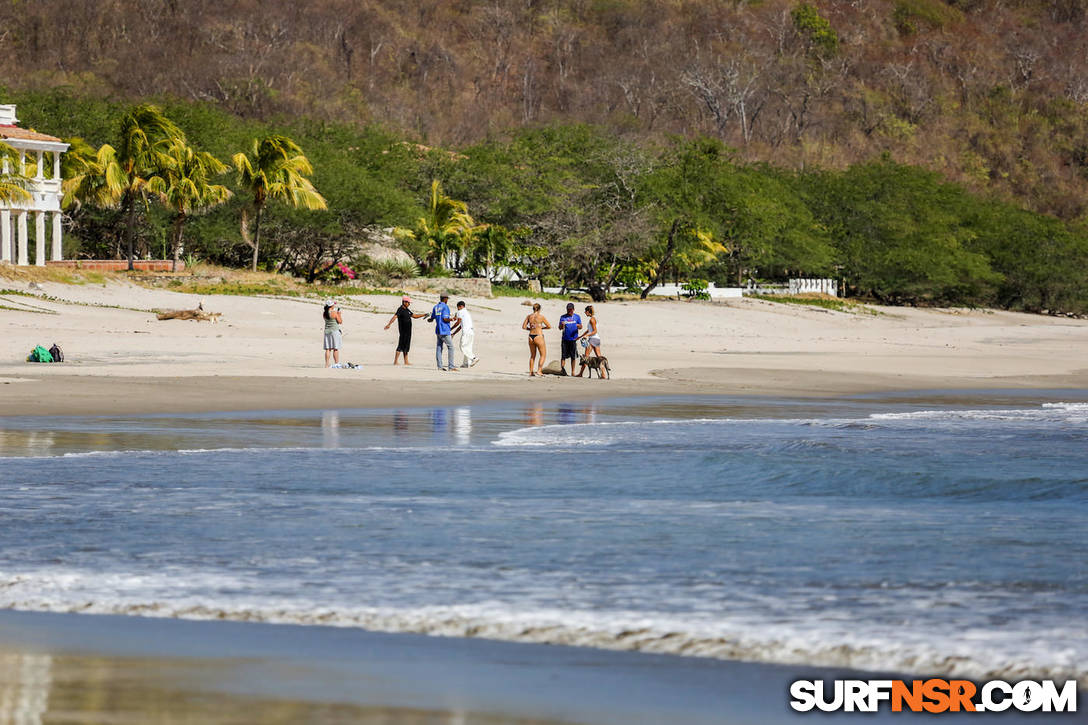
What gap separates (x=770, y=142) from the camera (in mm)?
→ 130250

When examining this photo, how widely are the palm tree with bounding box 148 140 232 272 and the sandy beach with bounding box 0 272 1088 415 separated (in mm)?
5706

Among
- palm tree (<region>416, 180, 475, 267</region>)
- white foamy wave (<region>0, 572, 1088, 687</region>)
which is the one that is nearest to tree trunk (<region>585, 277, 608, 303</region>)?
palm tree (<region>416, 180, 475, 267</region>)

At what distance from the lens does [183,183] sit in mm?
43219

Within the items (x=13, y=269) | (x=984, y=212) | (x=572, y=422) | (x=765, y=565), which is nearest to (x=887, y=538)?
(x=765, y=565)

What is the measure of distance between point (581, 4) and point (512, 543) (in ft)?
535

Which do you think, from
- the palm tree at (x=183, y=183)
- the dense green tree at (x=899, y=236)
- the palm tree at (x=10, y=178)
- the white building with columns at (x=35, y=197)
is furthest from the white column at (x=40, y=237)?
the dense green tree at (x=899, y=236)

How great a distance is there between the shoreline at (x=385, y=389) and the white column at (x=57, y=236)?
23147 millimetres

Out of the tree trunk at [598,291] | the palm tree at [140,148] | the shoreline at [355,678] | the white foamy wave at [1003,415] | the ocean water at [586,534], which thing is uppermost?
the palm tree at [140,148]

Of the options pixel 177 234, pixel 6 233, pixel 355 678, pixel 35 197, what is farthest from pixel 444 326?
pixel 35 197

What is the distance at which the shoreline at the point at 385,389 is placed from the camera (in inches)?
748

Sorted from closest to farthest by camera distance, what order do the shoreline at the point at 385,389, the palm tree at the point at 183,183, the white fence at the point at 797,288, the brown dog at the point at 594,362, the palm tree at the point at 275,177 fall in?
the shoreline at the point at 385,389 < the brown dog at the point at 594,362 < the palm tree at the point at 183,183 < the palm tree at the point at 275,177 < the white fence at the point at 797,288

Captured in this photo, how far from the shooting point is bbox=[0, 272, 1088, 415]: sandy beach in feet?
68.9

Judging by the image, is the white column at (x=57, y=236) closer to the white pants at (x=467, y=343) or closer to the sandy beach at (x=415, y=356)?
the sandy beach at (x=415, y=356)

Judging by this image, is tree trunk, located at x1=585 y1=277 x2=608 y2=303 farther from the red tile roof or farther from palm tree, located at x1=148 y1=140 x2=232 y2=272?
the red tile roof
